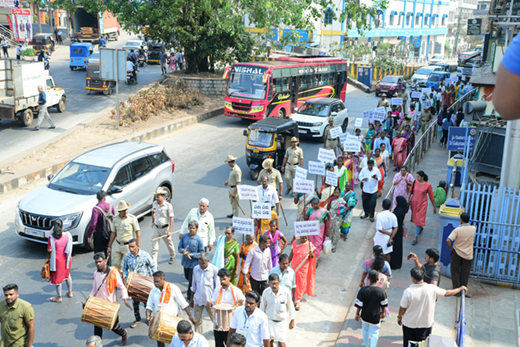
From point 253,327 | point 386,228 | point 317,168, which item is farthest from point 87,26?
point 253,327

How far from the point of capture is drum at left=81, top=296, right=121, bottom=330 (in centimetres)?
663

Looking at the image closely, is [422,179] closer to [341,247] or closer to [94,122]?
[341,247]

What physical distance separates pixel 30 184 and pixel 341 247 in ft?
29.9

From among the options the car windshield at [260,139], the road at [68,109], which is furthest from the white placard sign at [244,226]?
the road at [68,109]

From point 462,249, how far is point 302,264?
9.25ft

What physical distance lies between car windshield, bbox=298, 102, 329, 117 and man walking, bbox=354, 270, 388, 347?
14.3m

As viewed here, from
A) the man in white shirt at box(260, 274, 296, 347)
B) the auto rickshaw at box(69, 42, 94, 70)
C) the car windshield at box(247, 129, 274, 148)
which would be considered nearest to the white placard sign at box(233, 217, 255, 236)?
the man in white shirt at box(260, 274, 296, 347)

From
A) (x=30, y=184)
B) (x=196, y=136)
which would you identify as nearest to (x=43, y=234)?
(x=30, y=184)

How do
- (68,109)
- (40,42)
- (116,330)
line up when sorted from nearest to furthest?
1. (116,330)
2. (68,109)
3. (40,42)

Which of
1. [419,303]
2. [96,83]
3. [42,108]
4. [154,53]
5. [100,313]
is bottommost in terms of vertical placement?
[100,313]

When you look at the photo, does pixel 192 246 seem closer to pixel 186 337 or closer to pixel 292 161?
pixel 186 337

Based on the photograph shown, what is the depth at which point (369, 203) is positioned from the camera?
40.5 feet

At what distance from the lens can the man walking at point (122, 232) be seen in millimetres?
8508

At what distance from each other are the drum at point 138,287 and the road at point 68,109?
10.7m
